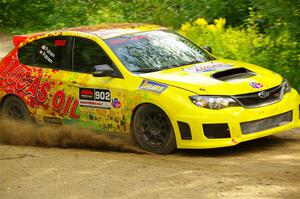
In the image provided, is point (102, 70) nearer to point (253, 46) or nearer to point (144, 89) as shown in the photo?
point (144, 89)

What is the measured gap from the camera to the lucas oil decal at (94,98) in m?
9.43

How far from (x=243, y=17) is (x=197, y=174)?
9017 millimetres

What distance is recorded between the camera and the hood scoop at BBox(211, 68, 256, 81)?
902 centimetres

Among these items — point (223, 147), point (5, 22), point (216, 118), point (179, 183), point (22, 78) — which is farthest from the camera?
point (5, 22)

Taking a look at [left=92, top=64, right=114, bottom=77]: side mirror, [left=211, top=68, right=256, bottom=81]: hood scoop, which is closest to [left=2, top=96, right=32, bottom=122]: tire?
[left=92, top=64, right=114, bottom=77]: side mirror

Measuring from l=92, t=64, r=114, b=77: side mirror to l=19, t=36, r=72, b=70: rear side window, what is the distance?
802 mm

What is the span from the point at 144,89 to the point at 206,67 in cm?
96

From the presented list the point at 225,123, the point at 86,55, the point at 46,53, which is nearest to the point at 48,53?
the point at 46,53

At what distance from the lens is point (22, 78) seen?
34.9 feet

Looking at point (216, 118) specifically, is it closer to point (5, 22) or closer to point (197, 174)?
point (197, 174)

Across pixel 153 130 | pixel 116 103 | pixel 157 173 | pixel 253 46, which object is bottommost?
pixel 157 173

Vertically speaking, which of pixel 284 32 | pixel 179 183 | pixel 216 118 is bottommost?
pixel 179 183

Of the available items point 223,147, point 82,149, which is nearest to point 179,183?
point 223,147

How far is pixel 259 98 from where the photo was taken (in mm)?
8820
